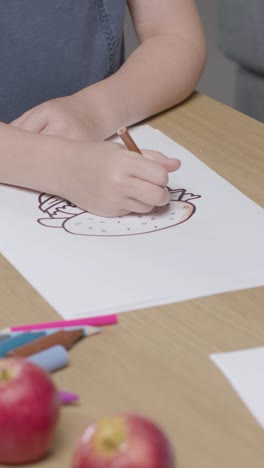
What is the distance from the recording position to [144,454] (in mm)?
423

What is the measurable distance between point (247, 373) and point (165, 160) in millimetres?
280

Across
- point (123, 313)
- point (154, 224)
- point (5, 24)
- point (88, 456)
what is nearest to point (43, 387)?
point (88, 456)

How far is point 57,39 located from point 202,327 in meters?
0.56

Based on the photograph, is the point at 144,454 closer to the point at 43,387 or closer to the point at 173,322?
the point at 43,387

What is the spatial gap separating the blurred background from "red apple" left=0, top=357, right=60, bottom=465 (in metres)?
2.29

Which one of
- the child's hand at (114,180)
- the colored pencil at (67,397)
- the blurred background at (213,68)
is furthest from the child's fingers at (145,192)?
the blurred background at (213,68)

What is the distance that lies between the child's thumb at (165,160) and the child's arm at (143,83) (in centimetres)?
11

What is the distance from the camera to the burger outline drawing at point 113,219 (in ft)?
2.48

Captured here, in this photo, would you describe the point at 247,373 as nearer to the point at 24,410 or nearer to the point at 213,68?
the point at 24,410

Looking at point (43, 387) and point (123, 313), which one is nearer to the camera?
point (43, 387)

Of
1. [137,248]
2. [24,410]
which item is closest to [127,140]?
[137,248]

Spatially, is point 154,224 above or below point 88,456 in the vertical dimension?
below

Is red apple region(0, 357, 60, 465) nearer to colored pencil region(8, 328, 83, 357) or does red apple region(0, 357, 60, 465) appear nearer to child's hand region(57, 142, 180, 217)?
colored pencil region(8, 328, 83, 357)

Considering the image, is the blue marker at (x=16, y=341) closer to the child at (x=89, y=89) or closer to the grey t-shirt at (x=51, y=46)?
the child at (x=89, y=89)
